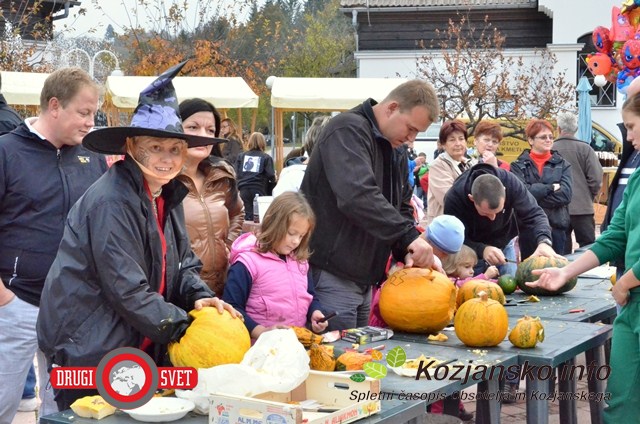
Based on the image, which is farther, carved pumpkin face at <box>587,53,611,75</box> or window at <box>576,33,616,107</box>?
window at <box>576,33,616,107</box>

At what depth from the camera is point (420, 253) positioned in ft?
14.3

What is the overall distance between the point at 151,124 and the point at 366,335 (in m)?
1.43

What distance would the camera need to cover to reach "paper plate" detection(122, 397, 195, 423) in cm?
271

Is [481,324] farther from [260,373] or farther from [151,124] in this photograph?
[151,124]

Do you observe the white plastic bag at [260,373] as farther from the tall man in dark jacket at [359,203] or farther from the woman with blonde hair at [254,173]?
the woman with blonde hair at [254,173]

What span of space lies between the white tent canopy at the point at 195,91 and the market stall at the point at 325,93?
58cm

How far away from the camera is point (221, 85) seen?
15773mm

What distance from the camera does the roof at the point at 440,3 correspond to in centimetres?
2983

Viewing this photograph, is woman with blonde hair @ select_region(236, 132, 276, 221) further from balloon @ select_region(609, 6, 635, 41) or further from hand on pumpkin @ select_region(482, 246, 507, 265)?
hand on pumpkin @ select_region(482, 246, 507, 265)

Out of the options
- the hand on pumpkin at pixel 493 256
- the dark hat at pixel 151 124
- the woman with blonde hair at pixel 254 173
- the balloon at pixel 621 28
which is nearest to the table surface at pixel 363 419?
the dark hat at pixel 151 124

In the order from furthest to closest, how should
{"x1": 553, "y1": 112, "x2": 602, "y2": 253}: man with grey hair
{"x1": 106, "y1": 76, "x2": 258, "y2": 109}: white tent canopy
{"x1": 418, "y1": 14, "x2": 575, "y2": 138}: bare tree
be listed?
{"x1": 418, "y1": 14, "x2": 575, "y2": 138}: bare tree → {"x1": 106, "y1": 76, "x2": 258, "y2": 109}: white tent canopy → {"x1": 553, "y1": 112, "x2": 602, "y2": 253}: man with grey hair

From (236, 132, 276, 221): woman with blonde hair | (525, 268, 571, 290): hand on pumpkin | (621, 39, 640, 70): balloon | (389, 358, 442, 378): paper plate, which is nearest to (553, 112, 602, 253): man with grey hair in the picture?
(621, 39, 640, 70): balloon

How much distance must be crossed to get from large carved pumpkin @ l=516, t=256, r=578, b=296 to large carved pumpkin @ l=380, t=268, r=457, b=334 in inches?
49.4

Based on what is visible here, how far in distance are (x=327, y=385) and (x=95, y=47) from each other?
107ft
